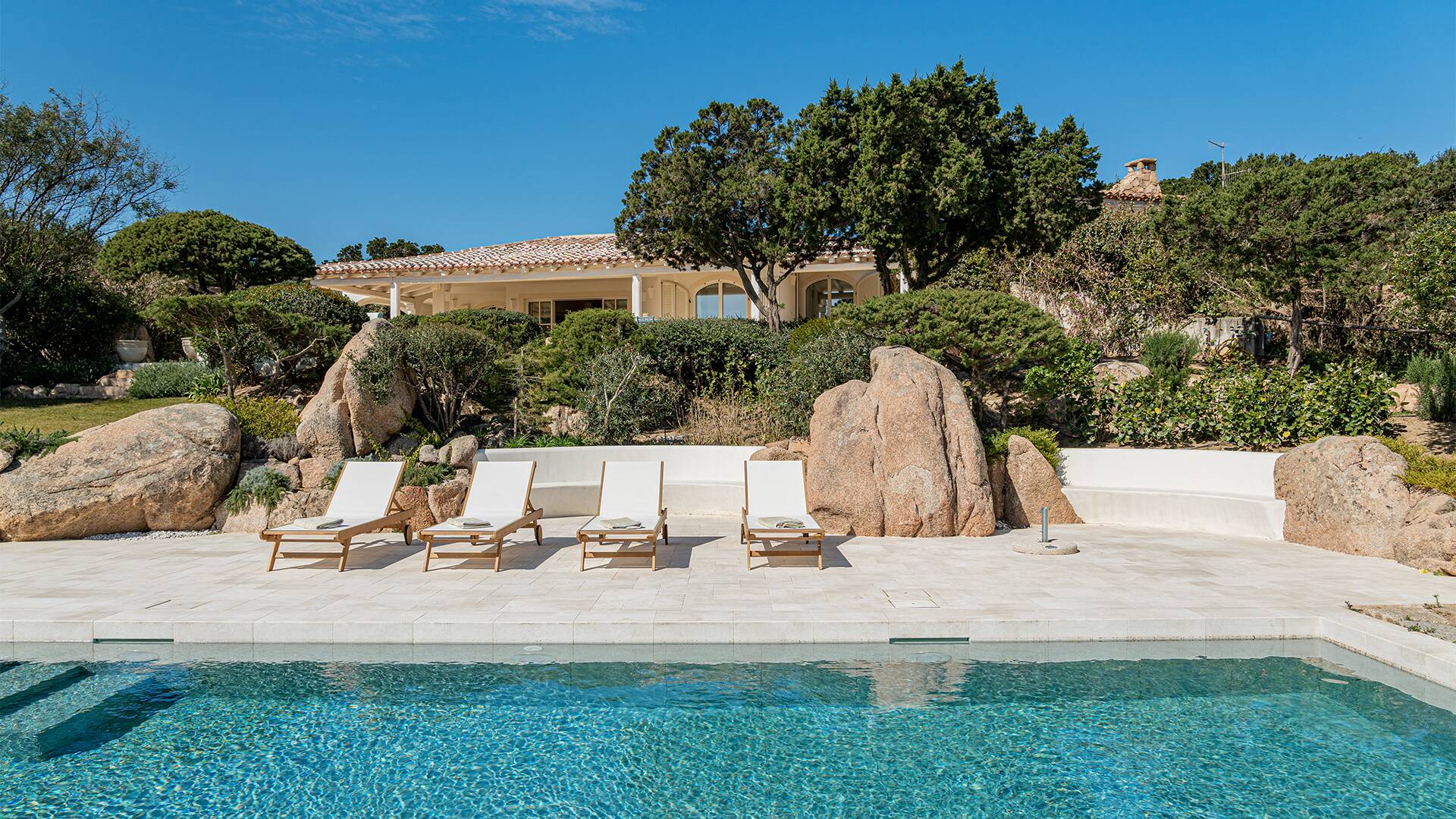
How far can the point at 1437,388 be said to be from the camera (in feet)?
41.0

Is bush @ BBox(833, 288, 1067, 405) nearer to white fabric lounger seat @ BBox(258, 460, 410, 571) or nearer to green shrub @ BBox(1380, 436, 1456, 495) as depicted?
green shrub @ BBox(1380, 436, 1456, 495)

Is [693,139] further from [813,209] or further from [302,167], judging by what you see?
[302,167]

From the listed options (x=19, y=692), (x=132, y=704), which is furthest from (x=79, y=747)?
(x=19, y=692)

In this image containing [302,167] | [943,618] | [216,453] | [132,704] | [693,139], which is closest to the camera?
[132,704]

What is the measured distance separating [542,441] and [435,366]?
2.12m

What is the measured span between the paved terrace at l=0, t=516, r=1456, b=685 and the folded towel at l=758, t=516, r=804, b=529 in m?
0.43

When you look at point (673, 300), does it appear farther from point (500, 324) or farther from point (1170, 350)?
point (1170, 350)

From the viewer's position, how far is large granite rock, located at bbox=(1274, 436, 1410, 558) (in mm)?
8625

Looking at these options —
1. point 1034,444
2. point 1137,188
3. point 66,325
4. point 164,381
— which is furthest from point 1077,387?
point 1137,188

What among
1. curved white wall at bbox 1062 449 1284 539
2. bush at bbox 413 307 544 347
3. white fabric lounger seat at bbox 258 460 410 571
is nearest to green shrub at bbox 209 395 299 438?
white fabric lounger seat at bbox 258 460 410 571

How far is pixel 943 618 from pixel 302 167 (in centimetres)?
2335

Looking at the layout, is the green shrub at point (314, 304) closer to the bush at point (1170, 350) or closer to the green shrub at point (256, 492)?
the green shrub at point (256, 492)

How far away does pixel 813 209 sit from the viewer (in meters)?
17.0

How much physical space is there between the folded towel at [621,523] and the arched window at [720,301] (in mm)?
19988
